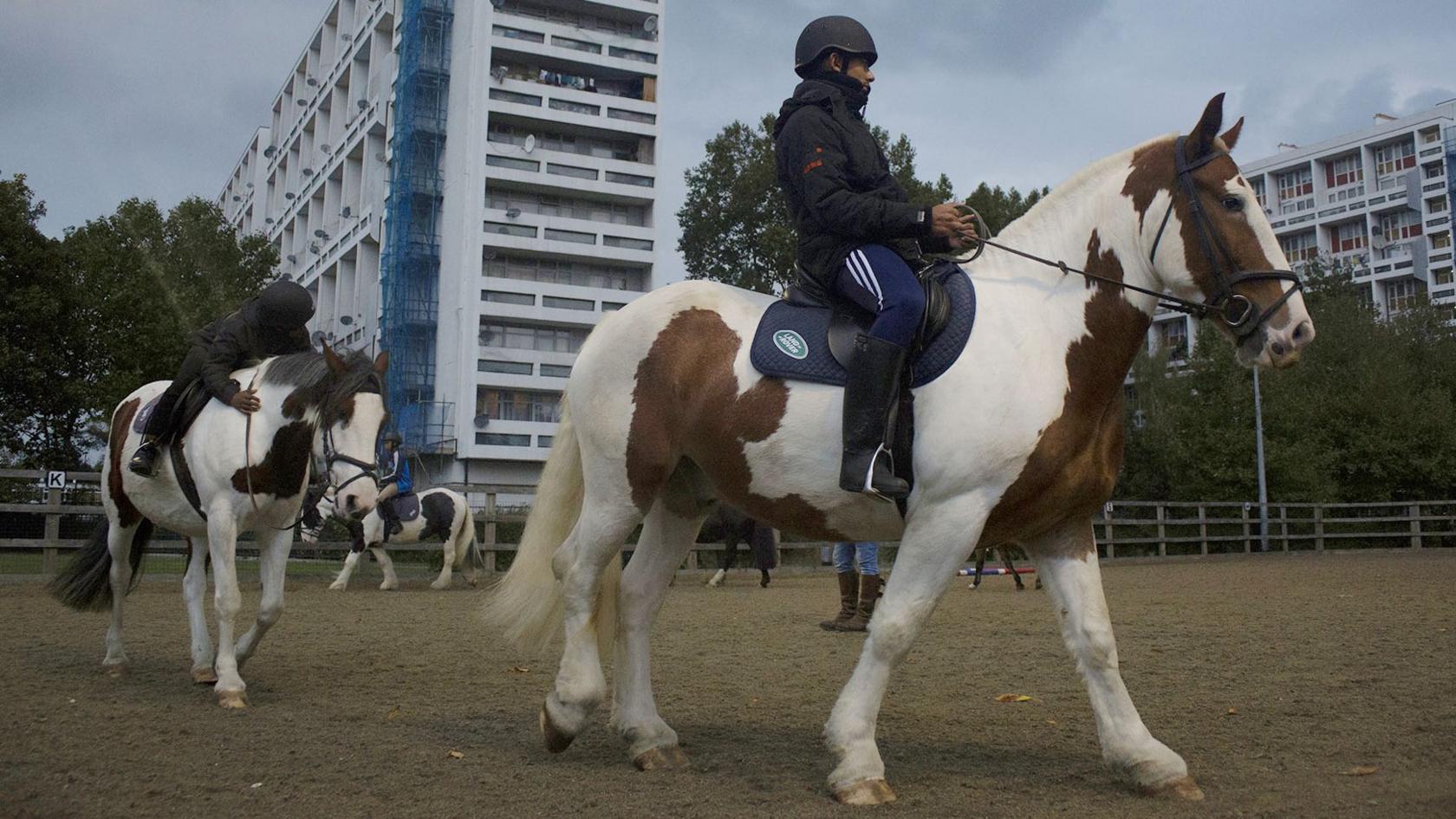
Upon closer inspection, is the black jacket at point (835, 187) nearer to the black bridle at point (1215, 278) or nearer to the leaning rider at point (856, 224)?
the leaning rider at point (856, 224)

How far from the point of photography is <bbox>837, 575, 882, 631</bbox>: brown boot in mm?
10250

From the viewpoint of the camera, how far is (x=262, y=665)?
7.65m

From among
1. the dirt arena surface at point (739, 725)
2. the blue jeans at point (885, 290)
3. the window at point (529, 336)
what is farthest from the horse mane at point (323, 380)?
the window at point (529, 336)

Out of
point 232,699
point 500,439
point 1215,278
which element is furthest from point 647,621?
point 500,439

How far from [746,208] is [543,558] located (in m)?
37.9

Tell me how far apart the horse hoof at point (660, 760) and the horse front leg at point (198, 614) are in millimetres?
3544

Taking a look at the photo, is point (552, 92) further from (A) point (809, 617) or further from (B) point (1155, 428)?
(A) point (809, 617)

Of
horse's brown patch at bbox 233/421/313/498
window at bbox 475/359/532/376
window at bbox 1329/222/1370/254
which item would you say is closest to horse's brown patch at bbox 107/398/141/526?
horse's brown patch at bbox 233/421/313/498

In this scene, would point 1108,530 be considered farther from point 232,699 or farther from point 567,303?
point 567,303

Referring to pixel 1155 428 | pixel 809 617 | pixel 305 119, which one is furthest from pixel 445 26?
pixel 809 617

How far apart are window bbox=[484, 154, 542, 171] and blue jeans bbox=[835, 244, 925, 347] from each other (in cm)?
4989

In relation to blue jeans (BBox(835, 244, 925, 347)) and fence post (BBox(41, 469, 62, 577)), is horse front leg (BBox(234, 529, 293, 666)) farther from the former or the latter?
fence post (BBox(41, 469, 62, 577))

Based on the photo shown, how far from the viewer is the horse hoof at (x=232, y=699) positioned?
5805mm

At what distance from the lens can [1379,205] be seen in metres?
66.2
